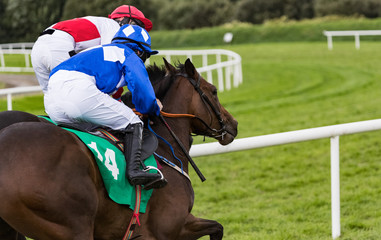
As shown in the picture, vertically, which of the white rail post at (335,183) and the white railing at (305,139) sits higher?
the white railing at (305,139)

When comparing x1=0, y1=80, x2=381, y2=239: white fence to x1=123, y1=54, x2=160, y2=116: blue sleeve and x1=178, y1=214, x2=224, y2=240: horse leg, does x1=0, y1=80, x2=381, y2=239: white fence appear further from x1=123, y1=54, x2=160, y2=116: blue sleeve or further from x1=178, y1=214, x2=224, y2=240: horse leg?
x1=123, y1=54, x2=160, y2=116: blue sleeve

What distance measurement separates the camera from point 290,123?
11.5 metres

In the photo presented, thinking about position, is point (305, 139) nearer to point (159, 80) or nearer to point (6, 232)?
point (159, 80)

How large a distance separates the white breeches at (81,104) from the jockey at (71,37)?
0.97 m

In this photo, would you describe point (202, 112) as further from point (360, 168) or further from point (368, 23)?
point (368, 23)

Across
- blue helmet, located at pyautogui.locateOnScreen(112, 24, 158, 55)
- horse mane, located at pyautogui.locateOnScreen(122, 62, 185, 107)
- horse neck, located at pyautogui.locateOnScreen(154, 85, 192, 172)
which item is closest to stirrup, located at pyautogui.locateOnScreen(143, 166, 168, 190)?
horse neck, located at pyautogui.locateOnScreen(154, 85, 192, 172)

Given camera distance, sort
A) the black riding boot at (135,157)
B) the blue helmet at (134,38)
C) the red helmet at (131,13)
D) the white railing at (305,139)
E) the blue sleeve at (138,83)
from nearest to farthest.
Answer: the black riding boot at (135,157) → the blue sleeve at (138,83) → the blue helmet at (134,38) → the red helmet at (131,13) → the white railing at (305,139)

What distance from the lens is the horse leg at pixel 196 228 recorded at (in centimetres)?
362

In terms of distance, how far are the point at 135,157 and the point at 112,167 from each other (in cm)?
16

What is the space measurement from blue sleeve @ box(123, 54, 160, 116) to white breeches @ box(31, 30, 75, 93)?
1045 mm

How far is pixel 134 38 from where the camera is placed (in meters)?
3.59

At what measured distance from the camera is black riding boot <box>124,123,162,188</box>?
326 centimetres

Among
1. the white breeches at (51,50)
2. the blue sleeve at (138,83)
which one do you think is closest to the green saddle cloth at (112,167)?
the blue sleeve at (138,83)

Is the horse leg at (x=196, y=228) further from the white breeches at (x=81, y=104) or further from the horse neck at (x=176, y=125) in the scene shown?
the white breeches at (x=81, y=104)
